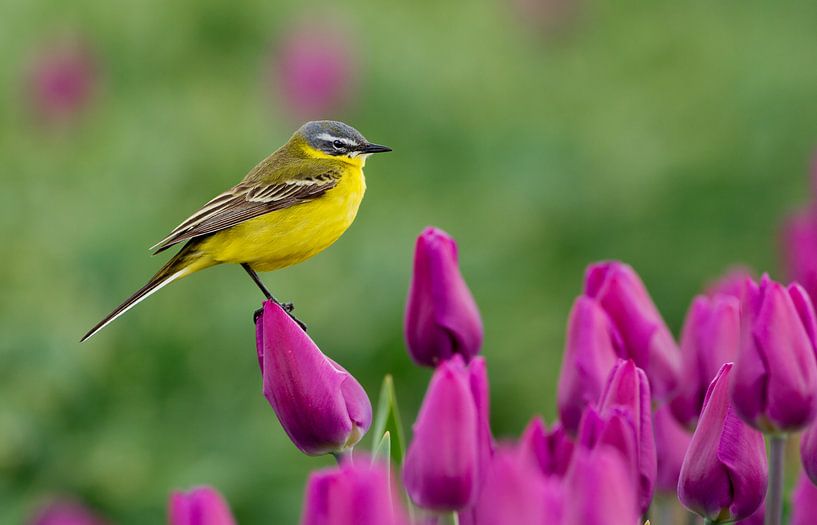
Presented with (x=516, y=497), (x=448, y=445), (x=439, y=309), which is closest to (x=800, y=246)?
(x=439, y=309)

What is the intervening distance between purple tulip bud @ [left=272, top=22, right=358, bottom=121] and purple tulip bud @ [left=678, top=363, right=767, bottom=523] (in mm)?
3350

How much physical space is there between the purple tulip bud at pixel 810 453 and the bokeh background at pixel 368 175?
238 centimetres

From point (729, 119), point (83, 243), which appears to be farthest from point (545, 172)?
point (83, 243)

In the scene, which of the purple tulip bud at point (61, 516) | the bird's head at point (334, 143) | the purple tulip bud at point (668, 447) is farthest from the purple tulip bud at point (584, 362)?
the purple tulip bud at point (61, 516)

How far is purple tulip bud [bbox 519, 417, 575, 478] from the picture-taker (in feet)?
4.93

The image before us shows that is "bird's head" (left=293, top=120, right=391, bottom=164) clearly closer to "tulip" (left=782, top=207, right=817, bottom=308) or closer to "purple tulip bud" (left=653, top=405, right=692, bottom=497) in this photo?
"purple tulip bud" (left=653, top=405, right=692, bottom=497)

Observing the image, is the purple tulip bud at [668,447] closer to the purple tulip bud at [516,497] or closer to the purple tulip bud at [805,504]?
the purple tulip bud at [805,504]

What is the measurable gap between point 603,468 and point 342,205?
4.01 feet

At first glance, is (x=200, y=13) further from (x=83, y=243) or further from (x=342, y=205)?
(x=342, y=205)

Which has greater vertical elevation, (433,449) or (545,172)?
(433,449)

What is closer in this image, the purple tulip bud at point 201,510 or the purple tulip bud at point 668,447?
the purple tulip bud at point 201,510

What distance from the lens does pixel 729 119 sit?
6.77m

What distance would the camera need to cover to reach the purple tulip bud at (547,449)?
1.50 m

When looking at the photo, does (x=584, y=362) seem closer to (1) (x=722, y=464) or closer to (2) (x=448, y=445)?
(1) (x=722, y=464)
